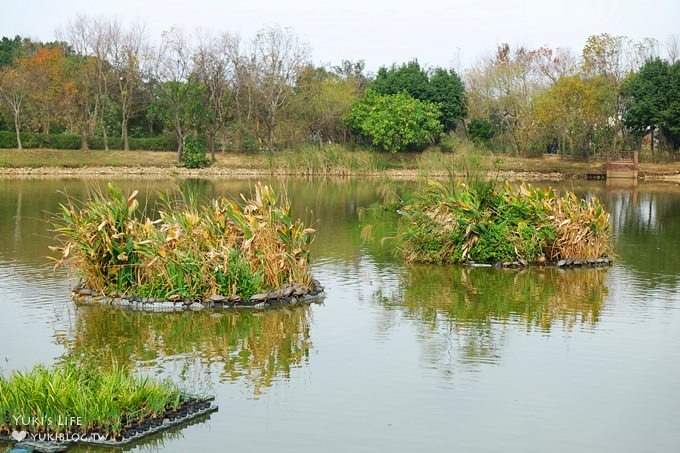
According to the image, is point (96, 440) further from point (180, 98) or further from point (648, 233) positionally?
point (180, 98)

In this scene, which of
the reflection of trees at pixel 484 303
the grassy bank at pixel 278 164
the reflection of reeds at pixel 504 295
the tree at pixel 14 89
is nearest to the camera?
the reflection of trees at pixel 484 303

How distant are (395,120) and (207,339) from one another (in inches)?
1815

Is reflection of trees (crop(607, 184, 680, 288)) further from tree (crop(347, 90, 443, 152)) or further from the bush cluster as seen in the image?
the bush cluster

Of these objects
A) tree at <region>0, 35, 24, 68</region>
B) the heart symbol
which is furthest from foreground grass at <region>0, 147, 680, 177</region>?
the heart symbol

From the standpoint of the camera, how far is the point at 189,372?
10539mm

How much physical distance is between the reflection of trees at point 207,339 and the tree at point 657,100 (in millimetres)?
45588

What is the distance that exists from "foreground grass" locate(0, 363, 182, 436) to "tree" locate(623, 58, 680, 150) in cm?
5091

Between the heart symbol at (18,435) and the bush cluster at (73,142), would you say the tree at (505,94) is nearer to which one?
the bush cluster at (73,142)

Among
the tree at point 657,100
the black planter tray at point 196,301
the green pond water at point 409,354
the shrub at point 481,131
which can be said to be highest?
the tree at point 657,100

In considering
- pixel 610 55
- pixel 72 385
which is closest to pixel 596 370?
pixel 72 385

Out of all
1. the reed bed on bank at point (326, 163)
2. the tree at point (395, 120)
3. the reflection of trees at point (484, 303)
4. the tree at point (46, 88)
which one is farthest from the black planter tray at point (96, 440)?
the tree at point (46, 88)

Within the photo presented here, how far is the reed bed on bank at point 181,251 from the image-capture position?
13758mm

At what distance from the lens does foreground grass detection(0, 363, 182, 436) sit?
26.4 feet

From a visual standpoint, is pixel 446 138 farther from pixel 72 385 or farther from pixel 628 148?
pixel 72 385
